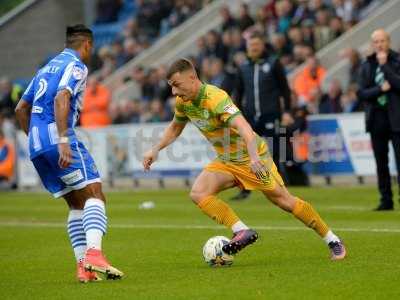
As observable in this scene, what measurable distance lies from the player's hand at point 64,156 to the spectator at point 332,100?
14.2 meters

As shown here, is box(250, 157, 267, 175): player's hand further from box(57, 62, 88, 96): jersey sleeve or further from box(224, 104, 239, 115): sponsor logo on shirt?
box(57, 62, 88, 96): jersey sleeve

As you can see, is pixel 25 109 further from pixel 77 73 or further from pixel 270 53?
pixel 270 53

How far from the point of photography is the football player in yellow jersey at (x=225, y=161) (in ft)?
33.7

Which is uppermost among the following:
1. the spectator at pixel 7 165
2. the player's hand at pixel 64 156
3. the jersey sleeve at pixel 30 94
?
the jersey sleeve at pixel 30 94

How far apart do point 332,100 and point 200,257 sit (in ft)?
40.8

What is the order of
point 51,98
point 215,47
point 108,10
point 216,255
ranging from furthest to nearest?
point 108,10 < point 215,47 < point 216,255 < point 51,98

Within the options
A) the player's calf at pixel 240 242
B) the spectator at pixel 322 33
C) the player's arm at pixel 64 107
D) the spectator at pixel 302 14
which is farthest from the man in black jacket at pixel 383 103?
the spectator at pixel 302 14

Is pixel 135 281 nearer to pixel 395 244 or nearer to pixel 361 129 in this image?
pixel 395 244

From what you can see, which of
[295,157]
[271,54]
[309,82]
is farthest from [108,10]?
[295,157]

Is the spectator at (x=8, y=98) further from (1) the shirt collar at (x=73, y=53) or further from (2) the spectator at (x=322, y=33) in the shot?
(1) the shirt collar at (x=73, y=53)

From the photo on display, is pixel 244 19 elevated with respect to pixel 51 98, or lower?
elevated

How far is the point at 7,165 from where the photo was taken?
27.1 metres

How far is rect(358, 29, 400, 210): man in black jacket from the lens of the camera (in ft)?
51.3

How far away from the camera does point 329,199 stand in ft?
61.3
